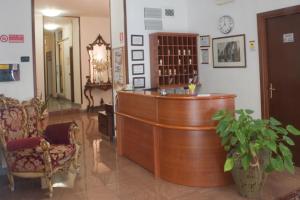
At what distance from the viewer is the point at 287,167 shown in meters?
3.22

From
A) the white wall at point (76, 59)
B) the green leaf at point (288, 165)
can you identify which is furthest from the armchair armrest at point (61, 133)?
the white wall at point (76, 59)

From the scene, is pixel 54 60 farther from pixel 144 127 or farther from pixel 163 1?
pixel 144 127

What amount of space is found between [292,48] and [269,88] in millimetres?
699

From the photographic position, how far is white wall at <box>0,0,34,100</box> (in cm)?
422

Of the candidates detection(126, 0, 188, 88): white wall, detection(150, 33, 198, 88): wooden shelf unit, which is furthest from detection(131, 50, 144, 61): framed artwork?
detection(150, 33, 198, 88): wooden shelf unit

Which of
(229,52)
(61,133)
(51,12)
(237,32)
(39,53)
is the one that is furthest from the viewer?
(39,53)

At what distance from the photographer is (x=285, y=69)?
14.5ft

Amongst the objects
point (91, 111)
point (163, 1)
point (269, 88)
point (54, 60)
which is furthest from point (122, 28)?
point (54, 60)

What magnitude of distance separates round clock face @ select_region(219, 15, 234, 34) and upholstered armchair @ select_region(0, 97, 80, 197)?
3211 millimetres

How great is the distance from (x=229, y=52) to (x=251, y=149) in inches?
104

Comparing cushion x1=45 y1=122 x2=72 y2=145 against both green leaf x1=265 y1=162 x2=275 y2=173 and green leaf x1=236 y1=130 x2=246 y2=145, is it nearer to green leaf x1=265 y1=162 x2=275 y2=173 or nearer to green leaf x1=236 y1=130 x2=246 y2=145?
green leaf x1=236 y1=130 x2=246 y2=145

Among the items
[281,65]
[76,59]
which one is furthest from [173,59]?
[76,59]

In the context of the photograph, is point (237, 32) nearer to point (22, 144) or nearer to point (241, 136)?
point (241, 136)

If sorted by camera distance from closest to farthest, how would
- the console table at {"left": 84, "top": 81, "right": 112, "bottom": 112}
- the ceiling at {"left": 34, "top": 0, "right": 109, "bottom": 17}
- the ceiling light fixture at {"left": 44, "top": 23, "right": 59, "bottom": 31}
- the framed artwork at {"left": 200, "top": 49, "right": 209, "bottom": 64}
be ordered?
1. the framed artwork at {"left": 200, "top": 49, "right": 209, "bottom": 64}
2. the ceiling at {"left": 34, "top": 0, "right": 109, "bottom": 17}
3. the console table at {"left": 84, "top": 81, "right": 112, "bottom": 112}
4. the ceiling light fixture at {"left": 44, "top": 23, "right": 59, "bottom": 31}
